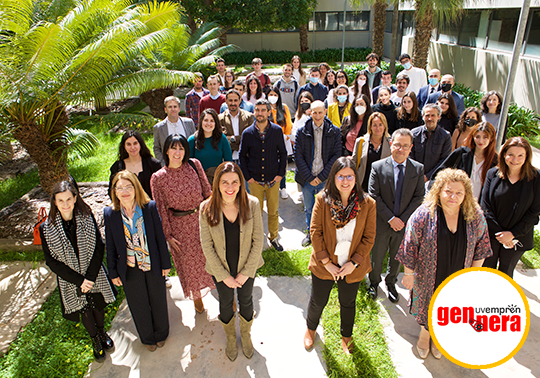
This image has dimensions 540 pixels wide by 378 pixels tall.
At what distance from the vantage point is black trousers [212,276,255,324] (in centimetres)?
330

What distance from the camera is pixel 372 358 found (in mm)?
3414

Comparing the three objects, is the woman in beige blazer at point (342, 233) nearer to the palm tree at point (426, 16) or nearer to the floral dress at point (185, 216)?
the floral dress at point (185, 216)

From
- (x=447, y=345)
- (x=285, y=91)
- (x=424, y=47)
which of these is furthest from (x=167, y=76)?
(x=424, y=47)

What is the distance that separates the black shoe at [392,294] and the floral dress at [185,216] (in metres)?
2.11

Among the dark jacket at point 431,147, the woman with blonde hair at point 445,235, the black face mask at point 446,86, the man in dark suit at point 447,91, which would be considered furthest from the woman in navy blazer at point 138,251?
the black face mask at point 446,86

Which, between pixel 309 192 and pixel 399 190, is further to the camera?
pixel 309 192

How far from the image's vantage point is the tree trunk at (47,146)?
538 cm

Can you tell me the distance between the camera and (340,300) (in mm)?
3365

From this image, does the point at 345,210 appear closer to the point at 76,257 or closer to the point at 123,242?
the point at 123,242

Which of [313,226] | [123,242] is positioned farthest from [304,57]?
[123,242]

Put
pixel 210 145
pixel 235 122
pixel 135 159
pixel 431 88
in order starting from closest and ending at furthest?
pixel 135 159 → pixel 210 145 → pixel 235 122 → pixel 431 88

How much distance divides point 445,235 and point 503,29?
42.6 feet

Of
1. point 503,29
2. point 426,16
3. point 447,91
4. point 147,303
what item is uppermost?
point 426,16

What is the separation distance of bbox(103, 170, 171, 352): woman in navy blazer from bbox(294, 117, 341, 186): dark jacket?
7.63ft
